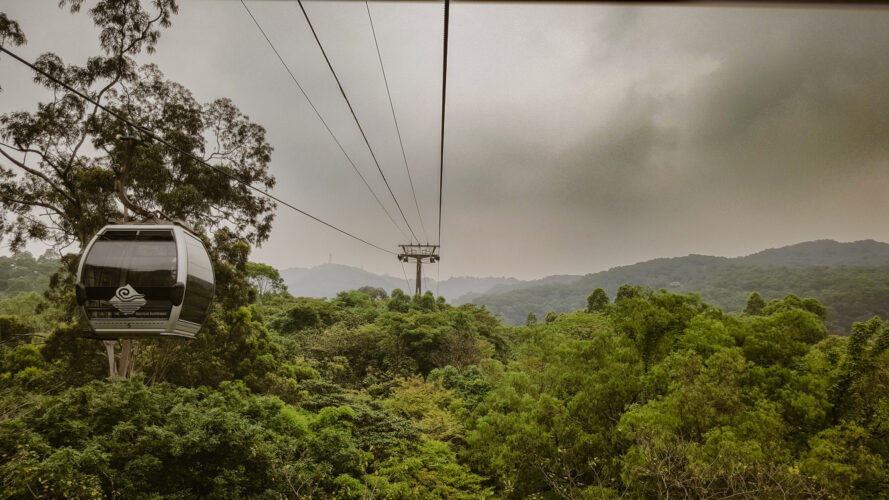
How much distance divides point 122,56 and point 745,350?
22914mm

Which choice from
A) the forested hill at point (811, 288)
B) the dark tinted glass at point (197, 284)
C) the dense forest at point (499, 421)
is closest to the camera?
the dark tinted glass at point (197, 284)

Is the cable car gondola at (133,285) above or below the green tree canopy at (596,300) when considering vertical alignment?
above

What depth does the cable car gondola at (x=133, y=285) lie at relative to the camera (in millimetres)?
6191

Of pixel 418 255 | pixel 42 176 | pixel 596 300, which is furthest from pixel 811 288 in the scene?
pixel 42 176

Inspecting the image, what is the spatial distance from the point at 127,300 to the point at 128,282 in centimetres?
28

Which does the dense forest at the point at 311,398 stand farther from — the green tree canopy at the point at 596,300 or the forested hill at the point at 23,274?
the forested hill at the point at 23,274

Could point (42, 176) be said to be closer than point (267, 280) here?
Yes

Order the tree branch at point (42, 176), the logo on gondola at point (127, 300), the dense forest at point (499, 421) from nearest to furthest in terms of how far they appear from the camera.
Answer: the logo on gondola at point (127, 300), the dense forest at point (499, 421), the tree branch at point (42, 176)

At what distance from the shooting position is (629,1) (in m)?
1.13

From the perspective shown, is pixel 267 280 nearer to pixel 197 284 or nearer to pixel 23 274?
pixel 23 274

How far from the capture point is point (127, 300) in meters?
6.18

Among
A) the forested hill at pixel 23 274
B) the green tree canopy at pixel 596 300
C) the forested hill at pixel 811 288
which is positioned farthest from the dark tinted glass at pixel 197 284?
the forested hill at pixel 23 274

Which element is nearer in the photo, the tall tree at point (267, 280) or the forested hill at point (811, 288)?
the tall tree at point (267, 280)

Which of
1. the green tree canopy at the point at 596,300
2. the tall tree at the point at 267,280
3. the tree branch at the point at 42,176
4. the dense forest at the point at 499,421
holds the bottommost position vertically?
the dense forest at the point at 499,421
